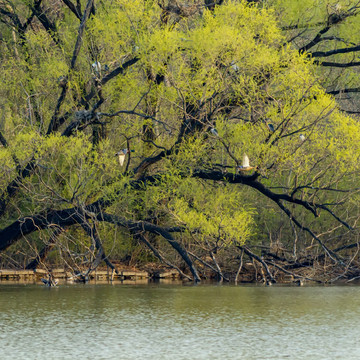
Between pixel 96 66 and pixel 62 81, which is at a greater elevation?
pixel 96 66

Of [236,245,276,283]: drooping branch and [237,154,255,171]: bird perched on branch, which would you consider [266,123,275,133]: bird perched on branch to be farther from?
[236,245,276,283]: drooping branch

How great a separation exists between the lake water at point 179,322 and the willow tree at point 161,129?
219 centimetres

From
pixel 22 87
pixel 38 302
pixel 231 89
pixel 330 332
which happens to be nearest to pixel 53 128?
pixel 22 87

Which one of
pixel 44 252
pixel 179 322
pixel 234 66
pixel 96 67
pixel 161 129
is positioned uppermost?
pixel 96 67

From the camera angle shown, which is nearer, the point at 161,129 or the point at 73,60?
the point at 73,60

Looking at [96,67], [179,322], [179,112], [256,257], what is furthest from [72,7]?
[179,322]

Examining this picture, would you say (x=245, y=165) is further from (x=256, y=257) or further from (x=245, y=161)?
(x=256, y=257)

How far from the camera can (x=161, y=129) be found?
24.5 m

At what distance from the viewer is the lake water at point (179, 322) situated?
1250cm

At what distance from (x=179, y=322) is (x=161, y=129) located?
9.88 meters

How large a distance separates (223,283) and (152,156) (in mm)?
4277

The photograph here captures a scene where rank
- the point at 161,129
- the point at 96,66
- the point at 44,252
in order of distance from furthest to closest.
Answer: the point at 44,252
the point at 161,129
the point at 96,66

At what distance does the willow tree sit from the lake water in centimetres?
219

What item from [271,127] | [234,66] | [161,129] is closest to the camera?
[271,127]
